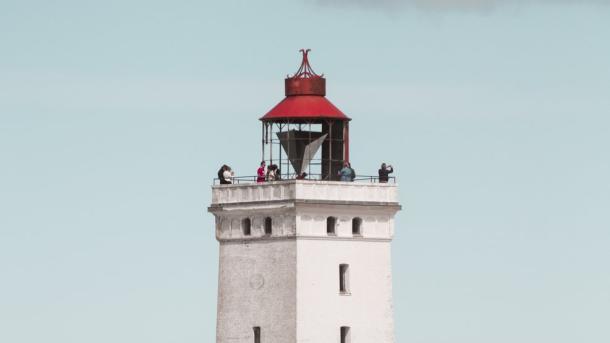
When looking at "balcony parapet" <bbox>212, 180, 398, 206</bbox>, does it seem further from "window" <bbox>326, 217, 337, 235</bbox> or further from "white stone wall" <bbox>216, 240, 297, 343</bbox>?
"white stone wall" <bbox>216, 240, 297, 343</bbox>

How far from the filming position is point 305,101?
120188mm

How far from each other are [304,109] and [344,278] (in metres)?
7.24

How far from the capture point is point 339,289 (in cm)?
11856

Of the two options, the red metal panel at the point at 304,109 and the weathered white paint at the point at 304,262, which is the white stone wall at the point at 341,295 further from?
the red metal panel at the point at 304,109

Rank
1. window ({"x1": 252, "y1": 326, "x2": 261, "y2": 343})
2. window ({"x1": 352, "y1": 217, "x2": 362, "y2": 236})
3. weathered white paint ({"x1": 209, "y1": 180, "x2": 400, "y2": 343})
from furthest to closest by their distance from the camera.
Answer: window ({"x1": 352, "y1": 217, "x2": 362, "y2": 236}) → window ({"x1": 252, "y1": 326, "x2": 261, "y2": 343}) → weathered white paint ({"x1": 209, "y1": 180, "x2": 400, "y2": 343})

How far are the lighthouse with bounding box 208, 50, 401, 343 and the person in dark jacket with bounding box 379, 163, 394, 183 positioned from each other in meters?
0.33

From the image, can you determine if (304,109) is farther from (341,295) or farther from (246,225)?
(341,295)

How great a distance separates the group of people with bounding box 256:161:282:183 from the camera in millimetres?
119688

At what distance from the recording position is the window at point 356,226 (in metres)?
119

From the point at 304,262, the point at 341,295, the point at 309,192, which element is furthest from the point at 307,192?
the point at 341,295

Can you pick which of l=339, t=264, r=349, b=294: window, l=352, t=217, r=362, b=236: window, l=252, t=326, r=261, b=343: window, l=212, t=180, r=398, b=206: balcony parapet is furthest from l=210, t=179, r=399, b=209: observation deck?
l=252, t=326, r=261, b=343: window

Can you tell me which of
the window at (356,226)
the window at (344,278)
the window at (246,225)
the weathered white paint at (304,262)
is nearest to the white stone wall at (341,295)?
the weathered white paint at (304,262)

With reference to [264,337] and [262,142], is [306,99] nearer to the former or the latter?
[262,142]

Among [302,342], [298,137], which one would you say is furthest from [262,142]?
[302,342]
